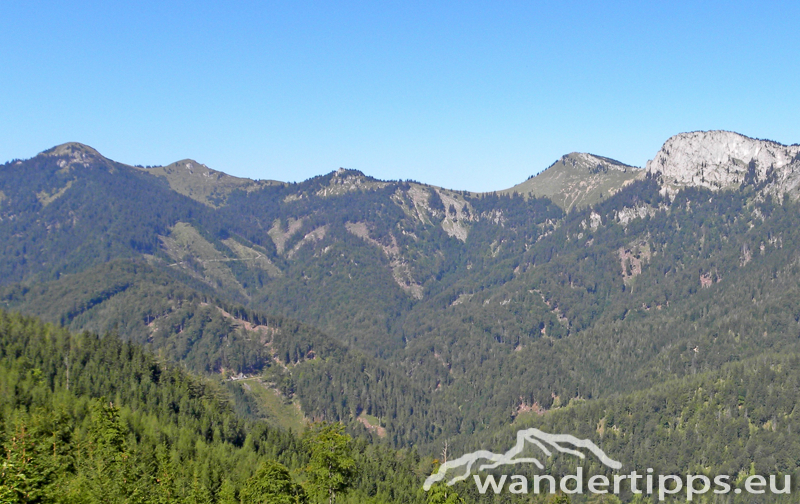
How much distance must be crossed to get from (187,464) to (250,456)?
76.8 ft

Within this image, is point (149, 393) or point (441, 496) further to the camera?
point (149, 393)

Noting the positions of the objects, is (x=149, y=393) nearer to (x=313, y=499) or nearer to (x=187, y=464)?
(x=187, y=464)

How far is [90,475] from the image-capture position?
326 ft

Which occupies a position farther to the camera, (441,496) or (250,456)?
(250,456)

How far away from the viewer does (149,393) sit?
596ft

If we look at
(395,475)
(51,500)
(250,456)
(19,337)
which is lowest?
(395,475)

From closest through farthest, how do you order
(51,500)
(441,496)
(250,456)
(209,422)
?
(51,500) → (441,496) → (250,456) → (209,422)

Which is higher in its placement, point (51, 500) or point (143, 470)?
point (51, 500)

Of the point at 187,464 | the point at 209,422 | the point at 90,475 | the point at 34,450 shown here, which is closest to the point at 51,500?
the point at 34,450

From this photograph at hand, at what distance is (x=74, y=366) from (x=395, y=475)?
92145 millimetres

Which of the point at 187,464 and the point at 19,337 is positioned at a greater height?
the point at 19,337

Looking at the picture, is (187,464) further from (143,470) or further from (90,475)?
(90,475)

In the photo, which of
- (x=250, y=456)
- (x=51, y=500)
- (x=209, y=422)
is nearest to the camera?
(x=51, y=500)

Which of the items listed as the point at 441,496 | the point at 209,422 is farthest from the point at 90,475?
the point at 209,422
